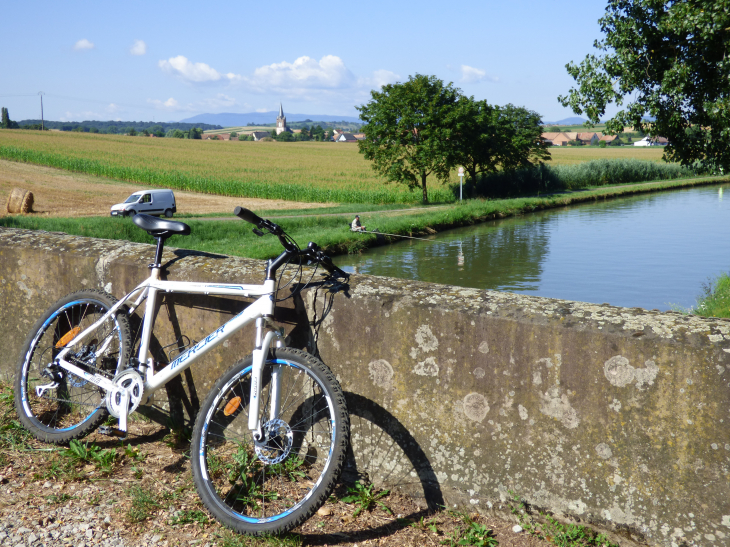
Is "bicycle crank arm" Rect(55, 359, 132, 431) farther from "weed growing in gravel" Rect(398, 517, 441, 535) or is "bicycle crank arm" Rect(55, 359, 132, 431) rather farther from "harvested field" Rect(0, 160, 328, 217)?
"harvested field" Rect(0, 160, 328, 217)

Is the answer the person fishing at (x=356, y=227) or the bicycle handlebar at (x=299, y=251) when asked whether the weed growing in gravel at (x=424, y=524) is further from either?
the person fishing at (x=356, y=227)

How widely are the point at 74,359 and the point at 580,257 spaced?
22.4 m

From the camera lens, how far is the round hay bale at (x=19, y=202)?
29828 mm

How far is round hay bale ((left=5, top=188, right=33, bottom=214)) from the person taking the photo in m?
29.8

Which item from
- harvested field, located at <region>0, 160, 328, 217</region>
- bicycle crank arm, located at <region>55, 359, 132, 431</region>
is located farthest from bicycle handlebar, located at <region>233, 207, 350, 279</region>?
harvested field, located at <region>0, 160, 328, 217</region>

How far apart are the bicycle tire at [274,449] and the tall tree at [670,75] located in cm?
1330

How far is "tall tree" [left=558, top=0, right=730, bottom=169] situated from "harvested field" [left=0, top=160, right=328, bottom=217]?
21.0m

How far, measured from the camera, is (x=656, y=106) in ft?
48.9

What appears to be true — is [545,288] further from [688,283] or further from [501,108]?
[501,108]

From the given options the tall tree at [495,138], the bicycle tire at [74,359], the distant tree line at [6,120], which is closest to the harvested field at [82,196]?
the tall tree at [495,138]

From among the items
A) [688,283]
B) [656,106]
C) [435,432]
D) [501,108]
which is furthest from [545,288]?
[501,108]

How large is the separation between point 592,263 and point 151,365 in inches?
840

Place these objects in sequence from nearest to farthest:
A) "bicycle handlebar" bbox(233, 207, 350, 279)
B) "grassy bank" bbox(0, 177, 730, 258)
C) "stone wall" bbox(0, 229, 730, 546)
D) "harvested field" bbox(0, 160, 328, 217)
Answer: "stone wall" bbox(0, 229, 730, 546), "bicycle handlebar" bbox(233, 207, 350, 279), "grassy bank" bbox(0, 177, 730, 258), "harvested field" bbox(0, 160, 328, 217)

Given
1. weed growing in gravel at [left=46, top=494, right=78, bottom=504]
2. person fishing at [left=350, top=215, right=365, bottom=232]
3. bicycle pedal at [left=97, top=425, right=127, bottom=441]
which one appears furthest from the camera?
person fishing at [left=350, top=215, right=365, bottom=232]
